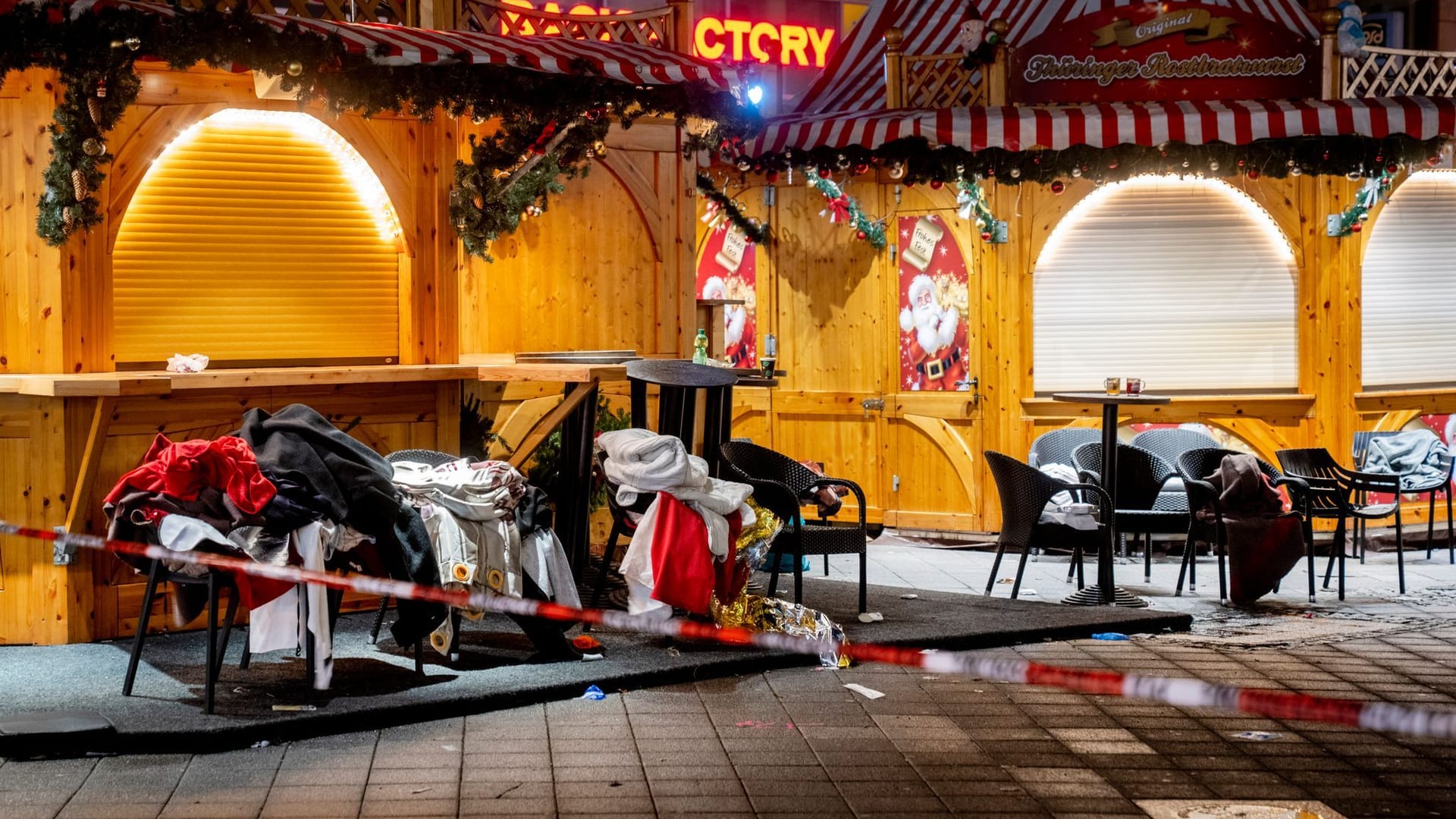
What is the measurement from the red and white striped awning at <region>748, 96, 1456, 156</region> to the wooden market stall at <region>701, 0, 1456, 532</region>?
0.07ft

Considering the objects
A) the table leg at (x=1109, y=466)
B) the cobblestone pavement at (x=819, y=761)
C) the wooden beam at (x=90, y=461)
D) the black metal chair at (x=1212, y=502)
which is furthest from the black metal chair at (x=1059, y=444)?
the wooden beam at (x=90, y=461)

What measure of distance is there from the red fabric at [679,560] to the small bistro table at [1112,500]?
267 cm

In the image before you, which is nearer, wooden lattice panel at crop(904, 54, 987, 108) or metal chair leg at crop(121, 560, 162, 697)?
metal chair leg at crop(121, 560, 162, 697)

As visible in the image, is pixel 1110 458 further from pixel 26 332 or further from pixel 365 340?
pixel 26 332

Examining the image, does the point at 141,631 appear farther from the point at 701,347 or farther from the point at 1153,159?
the point at 1153,159

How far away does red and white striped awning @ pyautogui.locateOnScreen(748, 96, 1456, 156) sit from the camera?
1079cm

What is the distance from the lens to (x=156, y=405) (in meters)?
7.23

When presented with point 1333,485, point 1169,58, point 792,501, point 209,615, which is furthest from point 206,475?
point 1169,58

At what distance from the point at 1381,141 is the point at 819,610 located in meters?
6.05

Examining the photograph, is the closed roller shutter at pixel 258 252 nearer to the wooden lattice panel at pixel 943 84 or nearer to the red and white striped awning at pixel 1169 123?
the red and white striped awning at pixel 1169 123

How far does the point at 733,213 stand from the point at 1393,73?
5.13m

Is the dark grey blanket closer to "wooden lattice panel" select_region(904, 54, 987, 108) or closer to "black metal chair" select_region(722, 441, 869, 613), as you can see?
"black metal chair" select_region(722, 441, 869, 613)

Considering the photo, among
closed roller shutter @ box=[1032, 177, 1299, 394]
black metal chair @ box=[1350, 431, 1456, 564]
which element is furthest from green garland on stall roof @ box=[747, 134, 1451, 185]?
black metal chair @ box=[1350, 431, 1456, 564]

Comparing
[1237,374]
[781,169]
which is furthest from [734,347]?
[1237,374]
